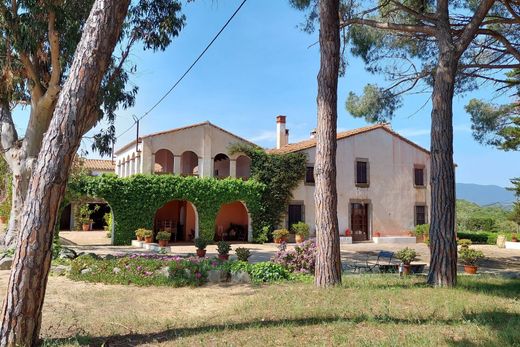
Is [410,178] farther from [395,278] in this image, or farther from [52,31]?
[52,31]

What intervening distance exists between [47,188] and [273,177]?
17.8 metres

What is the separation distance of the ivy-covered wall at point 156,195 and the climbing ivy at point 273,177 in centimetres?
38

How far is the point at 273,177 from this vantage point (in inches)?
846

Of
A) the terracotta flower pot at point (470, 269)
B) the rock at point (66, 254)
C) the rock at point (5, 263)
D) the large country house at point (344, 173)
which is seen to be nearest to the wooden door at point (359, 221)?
the large country house at point (344, 173)

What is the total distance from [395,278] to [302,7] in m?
7.20

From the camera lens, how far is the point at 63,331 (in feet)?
15.8

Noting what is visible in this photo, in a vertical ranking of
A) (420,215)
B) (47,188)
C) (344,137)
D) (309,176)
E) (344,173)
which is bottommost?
(420,215)

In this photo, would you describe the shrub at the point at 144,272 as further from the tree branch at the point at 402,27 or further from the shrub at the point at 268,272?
the tree branch at the point at 402,27

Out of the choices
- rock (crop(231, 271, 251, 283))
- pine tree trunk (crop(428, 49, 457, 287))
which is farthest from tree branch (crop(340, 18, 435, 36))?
rock (crop(231, 271, 251, 283))

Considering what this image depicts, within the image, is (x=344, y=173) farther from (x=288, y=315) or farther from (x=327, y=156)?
(x=288, y=315)

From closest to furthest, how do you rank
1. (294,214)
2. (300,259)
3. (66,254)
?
1. (300,259)
2. (66,254)
3. (294,214)

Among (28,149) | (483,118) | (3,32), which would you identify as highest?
(3,32)

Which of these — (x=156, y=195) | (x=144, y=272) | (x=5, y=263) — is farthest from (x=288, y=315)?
(x=156, y=195)

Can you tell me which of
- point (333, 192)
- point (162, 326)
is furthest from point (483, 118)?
point (162, 326)
